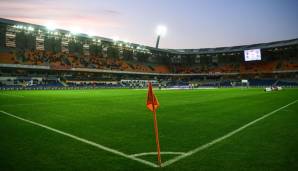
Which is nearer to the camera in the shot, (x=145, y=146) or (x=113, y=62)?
(x=145, y=146)

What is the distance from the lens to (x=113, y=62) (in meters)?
85.0

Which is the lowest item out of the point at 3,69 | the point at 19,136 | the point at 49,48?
the point at 19,136

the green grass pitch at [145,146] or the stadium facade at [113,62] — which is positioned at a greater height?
the stadium facade at [113,62]

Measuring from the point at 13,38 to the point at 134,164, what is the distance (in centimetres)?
6744

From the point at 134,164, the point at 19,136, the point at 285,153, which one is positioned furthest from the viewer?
the point at 19,136

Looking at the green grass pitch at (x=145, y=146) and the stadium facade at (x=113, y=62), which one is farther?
the stadium facade at (x=113, y=62)

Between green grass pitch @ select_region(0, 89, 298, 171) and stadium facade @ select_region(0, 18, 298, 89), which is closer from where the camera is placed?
green grass pitch @ select_region(0, 89, 298, 171)

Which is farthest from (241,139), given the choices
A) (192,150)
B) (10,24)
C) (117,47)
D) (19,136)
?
(117,47)

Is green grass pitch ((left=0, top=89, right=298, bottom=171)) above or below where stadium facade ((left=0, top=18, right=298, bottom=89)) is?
below

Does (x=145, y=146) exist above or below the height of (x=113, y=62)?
below

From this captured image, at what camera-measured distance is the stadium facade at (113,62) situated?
59.8 meters

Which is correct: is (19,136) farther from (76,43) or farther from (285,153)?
(76,43)

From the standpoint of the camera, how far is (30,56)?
62.7 meters

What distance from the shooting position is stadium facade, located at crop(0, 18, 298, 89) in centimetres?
5975
